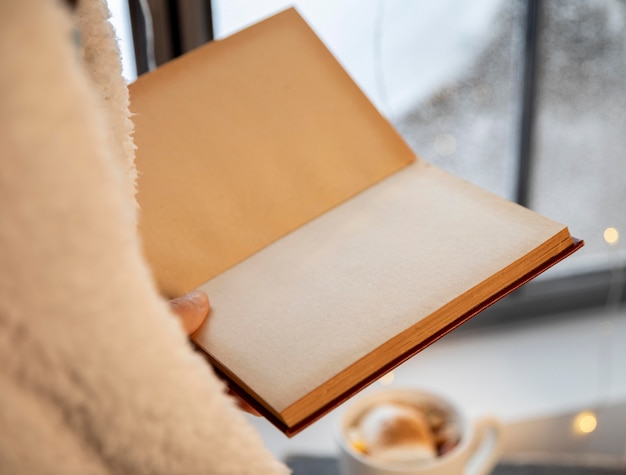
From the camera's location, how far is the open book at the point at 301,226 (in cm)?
38

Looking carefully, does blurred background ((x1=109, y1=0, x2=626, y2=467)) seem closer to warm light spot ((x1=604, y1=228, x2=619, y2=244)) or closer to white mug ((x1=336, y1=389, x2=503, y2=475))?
warm light spot ((x1=604, y1=228, x2=619, y2=244))

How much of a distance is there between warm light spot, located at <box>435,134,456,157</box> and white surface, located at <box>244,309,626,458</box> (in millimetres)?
262

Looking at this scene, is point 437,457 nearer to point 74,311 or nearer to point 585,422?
point 585,422

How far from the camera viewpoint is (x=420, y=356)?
1.09m

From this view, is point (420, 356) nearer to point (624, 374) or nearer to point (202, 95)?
point (624, 374)

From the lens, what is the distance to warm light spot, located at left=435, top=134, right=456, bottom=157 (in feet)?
3.38

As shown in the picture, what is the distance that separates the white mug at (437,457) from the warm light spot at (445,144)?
349 mm

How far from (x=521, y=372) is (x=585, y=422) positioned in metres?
0.10

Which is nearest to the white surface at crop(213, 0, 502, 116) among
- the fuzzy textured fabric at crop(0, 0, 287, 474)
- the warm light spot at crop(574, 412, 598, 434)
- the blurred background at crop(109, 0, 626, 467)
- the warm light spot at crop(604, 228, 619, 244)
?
the blurred background at crop(109, 0, 626, 467)

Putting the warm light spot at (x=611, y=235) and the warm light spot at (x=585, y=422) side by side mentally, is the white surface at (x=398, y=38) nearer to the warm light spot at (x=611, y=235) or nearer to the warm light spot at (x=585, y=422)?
the warm light spot at (x=611, y=235)

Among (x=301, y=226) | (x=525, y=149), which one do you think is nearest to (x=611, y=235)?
(x=525, y=149)

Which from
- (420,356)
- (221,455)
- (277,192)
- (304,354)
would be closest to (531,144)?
(420,356)

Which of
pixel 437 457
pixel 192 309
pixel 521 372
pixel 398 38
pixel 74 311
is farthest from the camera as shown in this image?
pixel 521 372

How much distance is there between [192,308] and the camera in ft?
1.39
